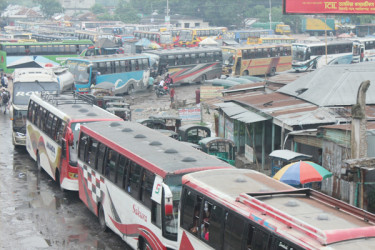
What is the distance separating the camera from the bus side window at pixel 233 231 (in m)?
7.89

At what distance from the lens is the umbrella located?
1241 centimetres

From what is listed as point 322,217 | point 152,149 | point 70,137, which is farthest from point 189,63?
point 322,217

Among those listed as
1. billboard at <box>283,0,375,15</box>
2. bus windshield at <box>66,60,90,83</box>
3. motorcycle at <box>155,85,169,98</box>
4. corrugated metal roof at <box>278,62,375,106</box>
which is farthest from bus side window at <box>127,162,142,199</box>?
motorcycle at <box>155,85,169,98</box>

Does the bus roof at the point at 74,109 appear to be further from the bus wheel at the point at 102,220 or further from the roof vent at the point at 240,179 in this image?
the roof vent at the point at 240,179

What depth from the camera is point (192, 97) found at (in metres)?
36.4

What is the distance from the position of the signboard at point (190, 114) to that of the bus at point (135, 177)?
10.3 meters

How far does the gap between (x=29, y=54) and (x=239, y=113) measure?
30441 millimetres

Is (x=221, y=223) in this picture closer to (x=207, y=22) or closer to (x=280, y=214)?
(x=280, y=214)

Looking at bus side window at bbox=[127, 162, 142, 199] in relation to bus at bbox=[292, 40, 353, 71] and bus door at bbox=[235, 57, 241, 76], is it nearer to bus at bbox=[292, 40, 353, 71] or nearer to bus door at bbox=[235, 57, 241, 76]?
bus door at bbox=[235, 57, 241, 76]

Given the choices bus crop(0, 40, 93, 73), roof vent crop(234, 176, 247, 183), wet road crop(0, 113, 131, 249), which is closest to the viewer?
roof vent crop(234, 176, 247, 183)

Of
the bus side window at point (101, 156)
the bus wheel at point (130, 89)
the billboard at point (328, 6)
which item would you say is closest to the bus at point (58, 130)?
the bus side window at point (101, 156)

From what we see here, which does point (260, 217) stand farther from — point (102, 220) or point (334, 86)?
Answer: point (334, 86)

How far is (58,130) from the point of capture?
1617cm

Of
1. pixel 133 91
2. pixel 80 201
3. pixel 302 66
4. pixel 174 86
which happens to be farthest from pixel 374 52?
pixel 80 201
